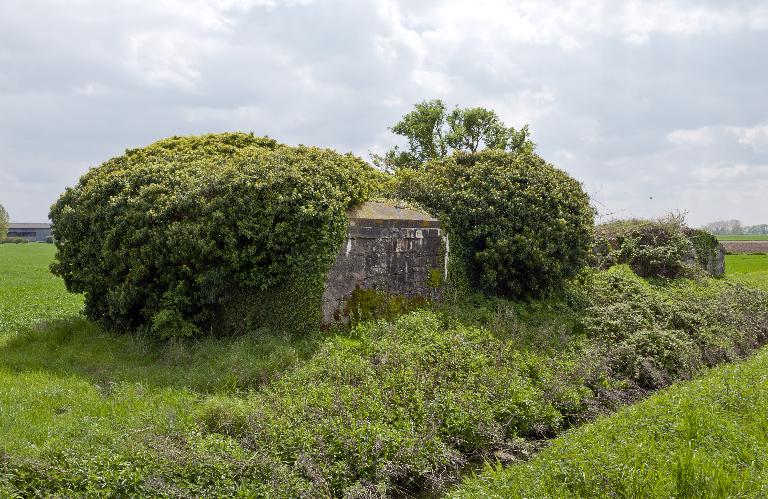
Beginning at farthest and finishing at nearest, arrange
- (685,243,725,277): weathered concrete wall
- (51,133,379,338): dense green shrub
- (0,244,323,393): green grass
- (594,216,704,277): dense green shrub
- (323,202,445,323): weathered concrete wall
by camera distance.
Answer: (685,243,725,277): weathered concrete wall, (594,216,704,277): dense green shrub, (323,202,445,323): weathered concrete wall, (51,133,379,338): dense green shrub, (0,244,323,393): green grass

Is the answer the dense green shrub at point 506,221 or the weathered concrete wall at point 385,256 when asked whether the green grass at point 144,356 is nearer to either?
the weathered concrete wall at point 385,256

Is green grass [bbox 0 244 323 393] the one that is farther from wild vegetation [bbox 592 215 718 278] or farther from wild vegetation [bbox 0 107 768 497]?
wild vegetation [bbox 592 215 718 278]

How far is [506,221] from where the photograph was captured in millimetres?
11281

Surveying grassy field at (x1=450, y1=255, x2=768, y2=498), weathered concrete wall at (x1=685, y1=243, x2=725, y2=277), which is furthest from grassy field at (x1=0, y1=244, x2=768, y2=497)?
weathered concrete wall at (x1=685, y1=243, x2=725, y2=277)

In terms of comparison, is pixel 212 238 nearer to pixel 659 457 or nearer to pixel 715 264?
pixel 659 457

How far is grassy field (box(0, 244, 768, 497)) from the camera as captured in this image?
5434 millimetres

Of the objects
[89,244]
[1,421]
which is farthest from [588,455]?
[89,244]

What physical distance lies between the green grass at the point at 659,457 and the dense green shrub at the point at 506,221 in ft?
14.7

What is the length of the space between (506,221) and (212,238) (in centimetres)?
537

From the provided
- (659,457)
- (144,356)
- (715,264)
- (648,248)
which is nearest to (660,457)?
(659,457)

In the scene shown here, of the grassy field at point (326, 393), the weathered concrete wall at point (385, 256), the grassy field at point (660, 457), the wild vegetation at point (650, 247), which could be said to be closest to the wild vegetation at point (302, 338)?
the grassy field at point (326, 393)

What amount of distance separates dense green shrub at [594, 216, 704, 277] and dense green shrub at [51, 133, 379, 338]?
900 centimetres

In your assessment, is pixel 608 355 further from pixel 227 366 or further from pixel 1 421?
pixel 1 421

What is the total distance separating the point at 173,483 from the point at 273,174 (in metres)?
5.13
